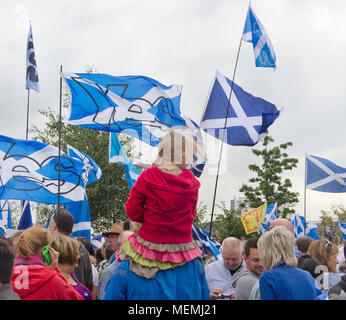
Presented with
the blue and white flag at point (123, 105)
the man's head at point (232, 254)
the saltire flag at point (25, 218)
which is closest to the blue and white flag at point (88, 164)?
the saltire flag at point (25, 218)

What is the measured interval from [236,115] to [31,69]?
7633 millimetres

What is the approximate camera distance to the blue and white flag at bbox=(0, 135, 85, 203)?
420 inches

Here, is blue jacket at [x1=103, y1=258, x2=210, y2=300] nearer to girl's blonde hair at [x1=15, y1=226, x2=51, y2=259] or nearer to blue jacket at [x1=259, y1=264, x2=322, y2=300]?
blue jacket at [x1=259, y1=264, x2=322, y2=300]

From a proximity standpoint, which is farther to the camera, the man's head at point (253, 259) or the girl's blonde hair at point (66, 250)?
the man's head at point (253, 259)

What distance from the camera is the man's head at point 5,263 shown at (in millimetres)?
3471

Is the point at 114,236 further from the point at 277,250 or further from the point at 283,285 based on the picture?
the point at 283,285

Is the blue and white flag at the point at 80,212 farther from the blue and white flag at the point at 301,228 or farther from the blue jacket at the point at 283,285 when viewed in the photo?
the blue jacket at the point at 283,285

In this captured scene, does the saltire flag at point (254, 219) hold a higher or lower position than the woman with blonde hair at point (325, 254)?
lower

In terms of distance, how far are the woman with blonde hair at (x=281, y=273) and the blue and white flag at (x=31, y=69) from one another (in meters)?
12.0

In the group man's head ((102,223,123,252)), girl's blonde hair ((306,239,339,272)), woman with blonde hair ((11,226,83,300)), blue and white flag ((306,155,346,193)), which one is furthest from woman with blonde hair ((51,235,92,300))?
blue and white flag ((306,155,346,193))

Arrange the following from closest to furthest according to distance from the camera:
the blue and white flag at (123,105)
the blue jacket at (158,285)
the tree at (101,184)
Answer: the blue jacket at (158,285) → the blue and white flag at (123,105) → the tree at (101,184)

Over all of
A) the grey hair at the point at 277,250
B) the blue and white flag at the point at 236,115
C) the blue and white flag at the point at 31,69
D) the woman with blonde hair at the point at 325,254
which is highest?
the blue and white flag at the point at 31,69

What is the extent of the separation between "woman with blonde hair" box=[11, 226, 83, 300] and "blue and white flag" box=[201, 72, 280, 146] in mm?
5907
